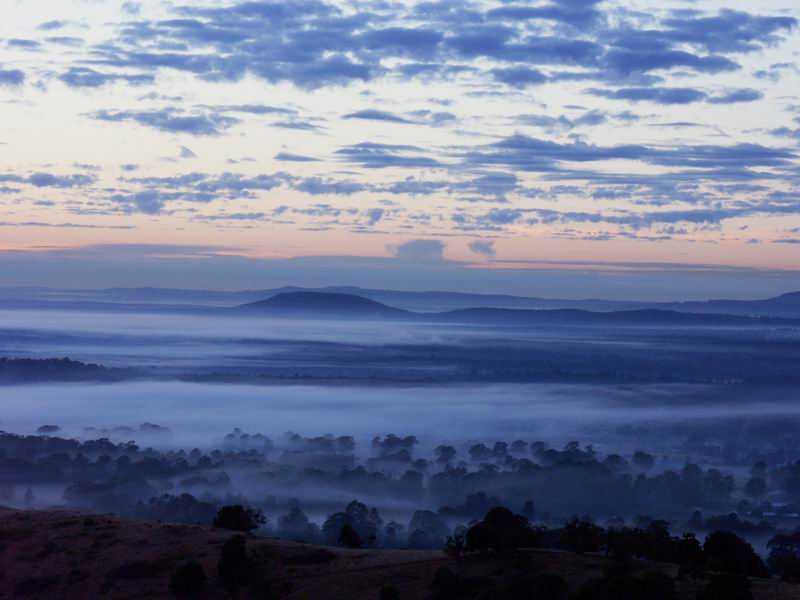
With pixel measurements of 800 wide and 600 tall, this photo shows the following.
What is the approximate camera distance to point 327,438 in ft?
372

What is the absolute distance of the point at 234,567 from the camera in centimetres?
2909

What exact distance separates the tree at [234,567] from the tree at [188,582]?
551 mm

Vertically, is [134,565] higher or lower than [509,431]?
higher

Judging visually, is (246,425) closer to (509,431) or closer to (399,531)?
(509,431)

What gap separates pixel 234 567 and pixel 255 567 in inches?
32.8

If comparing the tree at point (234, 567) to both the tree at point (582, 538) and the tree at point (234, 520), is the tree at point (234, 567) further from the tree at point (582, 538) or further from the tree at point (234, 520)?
the tree at point (234, 520)

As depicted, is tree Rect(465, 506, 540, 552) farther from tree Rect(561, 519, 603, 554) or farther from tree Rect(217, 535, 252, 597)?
tree Rect(217, 535, 252, 597)

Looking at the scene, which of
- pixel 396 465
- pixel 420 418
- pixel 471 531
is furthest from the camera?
pixel 420 418

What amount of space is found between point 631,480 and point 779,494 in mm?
10562

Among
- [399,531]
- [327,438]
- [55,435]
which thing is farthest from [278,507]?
[55,435]

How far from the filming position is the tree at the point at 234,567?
28703 mm

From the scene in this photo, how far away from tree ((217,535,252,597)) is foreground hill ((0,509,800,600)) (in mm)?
337

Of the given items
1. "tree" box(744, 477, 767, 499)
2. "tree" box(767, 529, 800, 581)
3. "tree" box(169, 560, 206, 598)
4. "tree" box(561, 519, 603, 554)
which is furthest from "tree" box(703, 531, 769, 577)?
"tree" box(744, 477, 767, 499)

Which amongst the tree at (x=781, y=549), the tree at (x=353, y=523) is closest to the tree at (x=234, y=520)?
the tree at (x=353, y=523)
